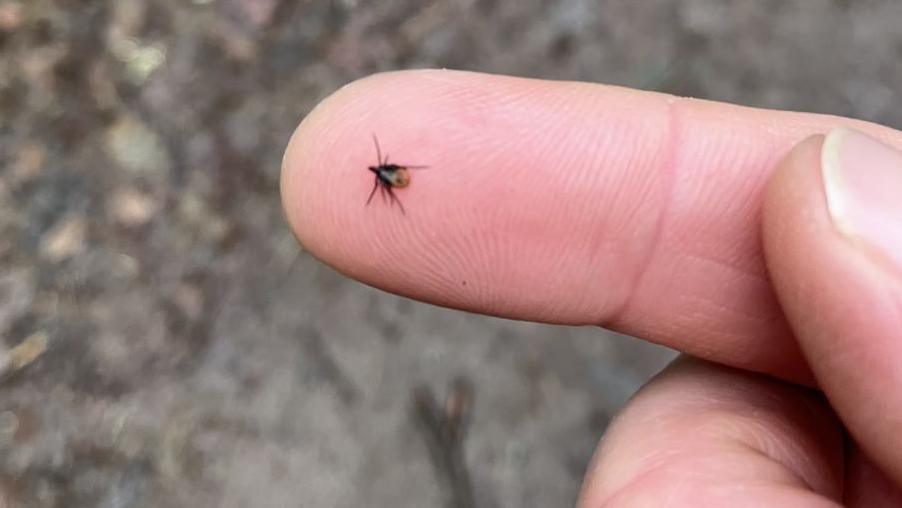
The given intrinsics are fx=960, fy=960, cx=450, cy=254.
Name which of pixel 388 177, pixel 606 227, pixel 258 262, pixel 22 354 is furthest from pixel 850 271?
pixel 22 354

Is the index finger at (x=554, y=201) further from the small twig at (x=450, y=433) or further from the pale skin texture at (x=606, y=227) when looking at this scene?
the small twig at (x=450, y=433)

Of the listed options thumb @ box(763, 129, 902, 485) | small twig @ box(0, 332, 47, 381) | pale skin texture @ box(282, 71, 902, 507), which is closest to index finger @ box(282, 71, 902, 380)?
pale skin texture @ box(282, 71, 902, 507)

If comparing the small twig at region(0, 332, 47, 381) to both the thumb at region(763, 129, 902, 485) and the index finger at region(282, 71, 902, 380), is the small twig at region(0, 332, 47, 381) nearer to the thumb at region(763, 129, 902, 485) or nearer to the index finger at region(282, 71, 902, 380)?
the index finger at region(282, 71, 902, 380)

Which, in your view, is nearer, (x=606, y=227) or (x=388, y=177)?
(x=388, y=177)

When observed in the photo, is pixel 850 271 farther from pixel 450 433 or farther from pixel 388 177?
pixel 450 433

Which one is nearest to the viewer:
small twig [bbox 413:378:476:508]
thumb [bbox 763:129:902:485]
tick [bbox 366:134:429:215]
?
Answer: thumb [bbox 763:129:902:485]
